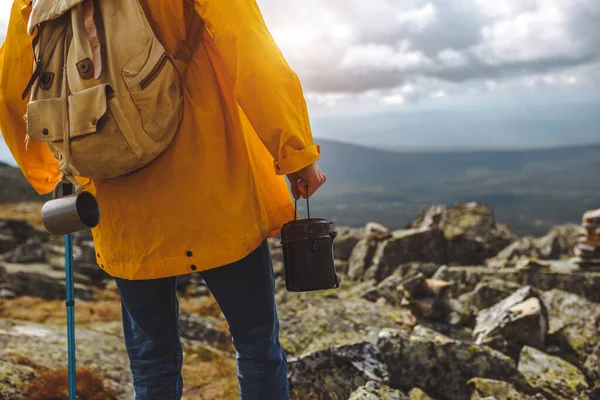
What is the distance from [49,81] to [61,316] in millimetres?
15132

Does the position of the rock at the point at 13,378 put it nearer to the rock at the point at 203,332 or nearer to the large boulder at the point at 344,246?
the rock at the point at 203,332

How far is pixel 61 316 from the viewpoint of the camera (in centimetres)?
1603

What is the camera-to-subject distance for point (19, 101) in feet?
11.5

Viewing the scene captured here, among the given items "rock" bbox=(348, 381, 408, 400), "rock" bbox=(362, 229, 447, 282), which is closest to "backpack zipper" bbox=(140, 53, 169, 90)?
"rock" bbox=(348, 381, 408, 400)

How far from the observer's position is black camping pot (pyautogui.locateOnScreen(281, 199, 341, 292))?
11.0ft

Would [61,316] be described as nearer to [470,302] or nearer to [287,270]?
[470,302]

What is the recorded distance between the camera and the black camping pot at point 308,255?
334cm

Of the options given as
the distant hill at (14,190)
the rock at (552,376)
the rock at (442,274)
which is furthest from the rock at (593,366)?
the distant hill at (14,190)

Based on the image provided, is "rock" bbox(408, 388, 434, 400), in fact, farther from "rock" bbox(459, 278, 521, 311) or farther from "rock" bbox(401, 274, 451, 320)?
"rock" bbox(459, 278, 521, 311)

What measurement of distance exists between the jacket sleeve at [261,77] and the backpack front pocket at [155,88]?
326 millimetres

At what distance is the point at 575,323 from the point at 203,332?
7136mm

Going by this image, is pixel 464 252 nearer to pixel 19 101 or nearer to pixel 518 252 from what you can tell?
pixel 518 252

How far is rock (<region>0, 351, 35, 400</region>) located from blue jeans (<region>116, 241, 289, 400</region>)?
2.62 metres

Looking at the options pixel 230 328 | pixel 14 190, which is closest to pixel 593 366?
pixel 230 328
